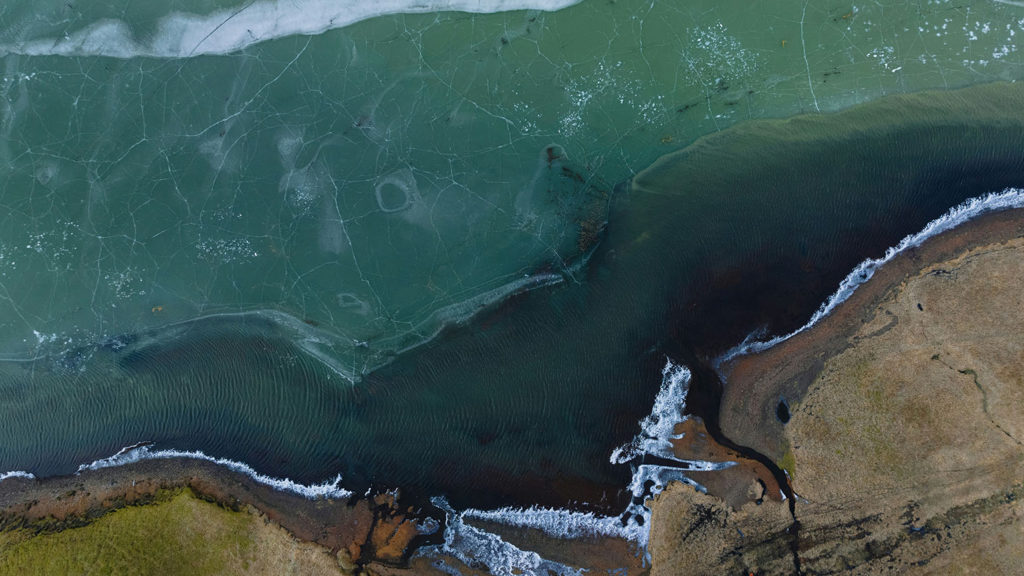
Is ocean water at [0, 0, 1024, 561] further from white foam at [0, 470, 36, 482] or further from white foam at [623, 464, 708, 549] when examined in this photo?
white foam at [623, 464, 708, 549]

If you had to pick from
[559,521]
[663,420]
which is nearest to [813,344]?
[663,420]

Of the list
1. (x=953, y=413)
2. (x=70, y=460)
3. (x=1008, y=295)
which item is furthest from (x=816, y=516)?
(x=70, y=460)

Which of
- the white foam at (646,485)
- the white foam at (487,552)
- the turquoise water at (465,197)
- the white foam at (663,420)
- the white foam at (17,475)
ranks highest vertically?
the turquoise water at (465,197)

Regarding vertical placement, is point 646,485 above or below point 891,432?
below

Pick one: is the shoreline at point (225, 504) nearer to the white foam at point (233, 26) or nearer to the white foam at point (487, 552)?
the white foam at point (487, 552)

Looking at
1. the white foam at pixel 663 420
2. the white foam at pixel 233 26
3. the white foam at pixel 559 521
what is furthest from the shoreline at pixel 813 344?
the white foam at pixel 233 26

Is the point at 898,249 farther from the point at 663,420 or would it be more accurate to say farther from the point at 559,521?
the point at 559,521

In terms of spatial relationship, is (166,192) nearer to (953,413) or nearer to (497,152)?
(497,152)
